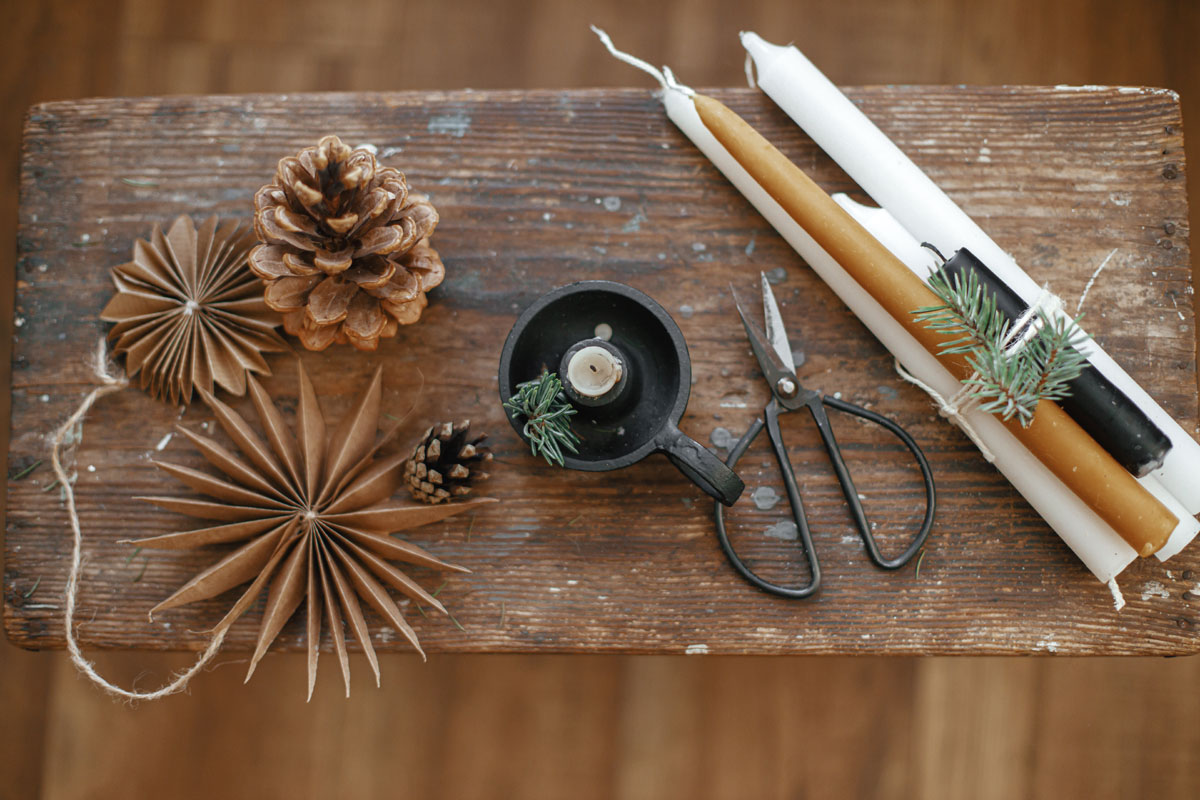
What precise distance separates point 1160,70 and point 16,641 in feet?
5.44

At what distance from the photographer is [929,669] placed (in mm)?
1141

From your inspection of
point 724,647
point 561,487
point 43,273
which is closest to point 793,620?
point 724,647

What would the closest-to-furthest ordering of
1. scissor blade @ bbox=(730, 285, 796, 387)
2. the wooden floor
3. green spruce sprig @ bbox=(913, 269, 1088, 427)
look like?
green spruce sprig @ bbox=(913, 269, 1088, 427), scissor blade @ bbox=(730, 285, 796, 387), the wooden floor

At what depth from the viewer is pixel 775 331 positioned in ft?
2.51

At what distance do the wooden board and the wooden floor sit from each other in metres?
0.41

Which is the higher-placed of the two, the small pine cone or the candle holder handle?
the small pine cone

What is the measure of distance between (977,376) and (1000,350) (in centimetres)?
3

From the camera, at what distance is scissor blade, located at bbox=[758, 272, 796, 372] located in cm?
76

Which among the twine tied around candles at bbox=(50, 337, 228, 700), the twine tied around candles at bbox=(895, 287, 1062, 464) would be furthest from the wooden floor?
the twine tied around candles at bbox=(895, 287, 1062, 464)

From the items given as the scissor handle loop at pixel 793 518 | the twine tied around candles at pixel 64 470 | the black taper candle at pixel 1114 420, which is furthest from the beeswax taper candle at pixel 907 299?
the twine tied around candles at pixel 64 470

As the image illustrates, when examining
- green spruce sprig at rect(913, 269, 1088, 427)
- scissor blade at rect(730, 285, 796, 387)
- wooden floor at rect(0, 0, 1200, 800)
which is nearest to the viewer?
green spruce sprig at rect(913, 269, 1088, 427)

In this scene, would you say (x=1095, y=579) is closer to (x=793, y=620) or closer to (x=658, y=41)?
(x=793, y=620)

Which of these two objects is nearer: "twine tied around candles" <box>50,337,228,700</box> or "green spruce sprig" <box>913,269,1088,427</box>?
"green spruce sprig" <box>913,269,1088,427</box>

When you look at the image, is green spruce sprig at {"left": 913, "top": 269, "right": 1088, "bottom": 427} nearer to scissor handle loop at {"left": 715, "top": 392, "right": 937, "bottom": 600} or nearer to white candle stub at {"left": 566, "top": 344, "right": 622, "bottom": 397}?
scissor handle loop at {"left": 715, "top": 392, "right": 937, "bottom": 600}
